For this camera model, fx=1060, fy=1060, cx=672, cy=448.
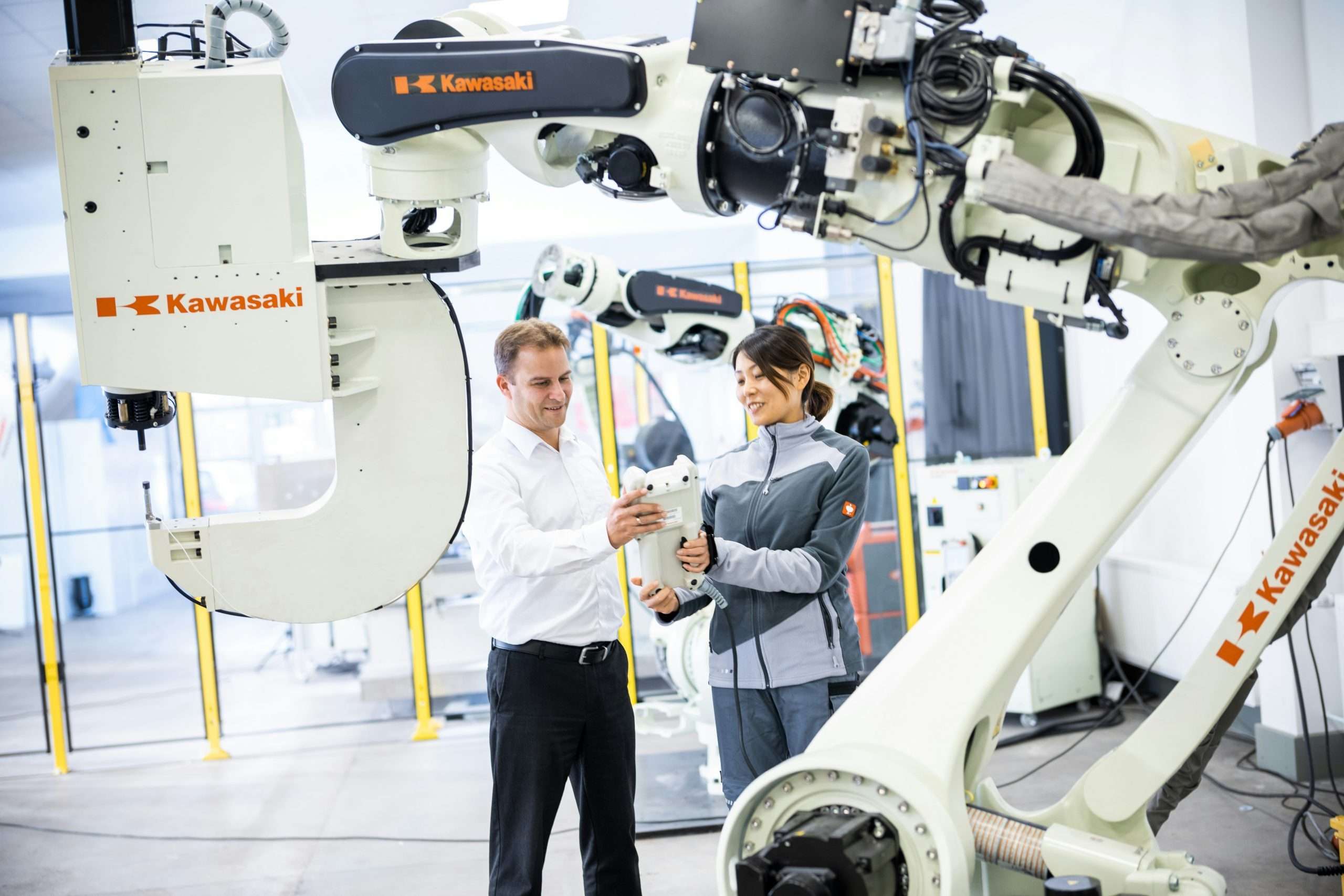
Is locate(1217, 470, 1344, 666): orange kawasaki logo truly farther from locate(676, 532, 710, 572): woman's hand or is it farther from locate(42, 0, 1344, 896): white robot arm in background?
locate(676, 532, 710, 572): woman's hand

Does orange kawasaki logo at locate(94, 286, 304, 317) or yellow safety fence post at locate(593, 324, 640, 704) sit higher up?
orange kawasaki logo at locate(94, 286, 304, 317)

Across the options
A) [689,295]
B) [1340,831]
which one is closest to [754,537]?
[689,295]

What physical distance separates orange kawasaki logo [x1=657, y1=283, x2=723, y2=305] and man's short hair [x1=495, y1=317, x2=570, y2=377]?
157 centimetres

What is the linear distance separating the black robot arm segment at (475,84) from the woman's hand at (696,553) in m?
0.97

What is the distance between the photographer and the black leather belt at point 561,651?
2748 mm

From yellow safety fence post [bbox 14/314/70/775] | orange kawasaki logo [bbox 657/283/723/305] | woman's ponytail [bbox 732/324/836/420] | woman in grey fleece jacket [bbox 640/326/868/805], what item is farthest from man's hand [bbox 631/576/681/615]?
yellow safety fence post [bbox 14/314/70/775]

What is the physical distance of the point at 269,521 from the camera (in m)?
2.21

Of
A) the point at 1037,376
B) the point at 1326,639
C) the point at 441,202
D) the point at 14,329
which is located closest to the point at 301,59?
the point at 14,329

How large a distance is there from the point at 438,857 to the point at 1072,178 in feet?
12.7

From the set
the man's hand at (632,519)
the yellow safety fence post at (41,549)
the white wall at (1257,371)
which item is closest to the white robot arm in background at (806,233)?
the man's hand at (632,519)

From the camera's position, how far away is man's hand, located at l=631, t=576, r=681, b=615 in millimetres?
2492

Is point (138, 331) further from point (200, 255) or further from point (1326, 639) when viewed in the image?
point (1326, 639)

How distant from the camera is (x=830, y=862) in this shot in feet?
5.60

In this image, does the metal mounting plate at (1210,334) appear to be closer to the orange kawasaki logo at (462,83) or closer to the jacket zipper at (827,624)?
the jacket zipper at (827,624)
